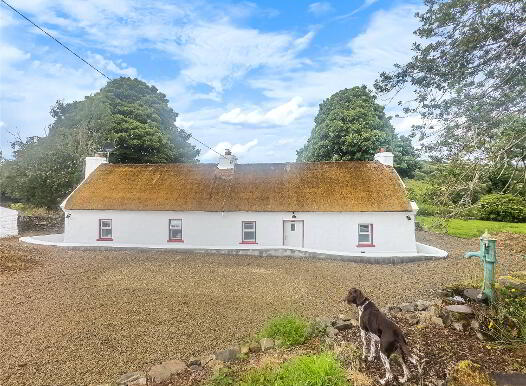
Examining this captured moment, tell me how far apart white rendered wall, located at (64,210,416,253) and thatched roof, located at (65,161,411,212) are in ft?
1.40

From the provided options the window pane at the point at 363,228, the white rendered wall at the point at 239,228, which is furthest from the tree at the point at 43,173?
the window pane at the point at 363,228

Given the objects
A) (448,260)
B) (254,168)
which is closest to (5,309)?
(254,168)

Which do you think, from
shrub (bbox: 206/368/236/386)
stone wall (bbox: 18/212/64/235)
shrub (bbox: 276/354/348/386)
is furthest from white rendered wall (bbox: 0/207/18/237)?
shrub (bbox: 276/354/348/386)

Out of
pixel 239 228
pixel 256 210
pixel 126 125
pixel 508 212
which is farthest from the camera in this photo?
pixel 126 125

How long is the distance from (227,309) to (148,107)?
1375 inches

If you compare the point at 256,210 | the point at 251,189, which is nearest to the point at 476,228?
the point at 251,189

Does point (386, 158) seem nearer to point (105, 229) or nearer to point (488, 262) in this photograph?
point (488, 262)

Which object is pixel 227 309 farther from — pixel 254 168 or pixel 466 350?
pixel 254 168

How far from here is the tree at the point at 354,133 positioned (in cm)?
3725

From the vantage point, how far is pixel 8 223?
2725 cm

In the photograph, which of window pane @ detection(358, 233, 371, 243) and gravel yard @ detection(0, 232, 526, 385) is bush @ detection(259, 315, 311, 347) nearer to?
gravel yard @ detection(0, 232, 526, 385)

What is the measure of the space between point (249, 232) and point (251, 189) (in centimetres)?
266

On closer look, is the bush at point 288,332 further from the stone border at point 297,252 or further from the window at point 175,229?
the window at point 175,229

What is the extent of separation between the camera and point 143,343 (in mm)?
9688
